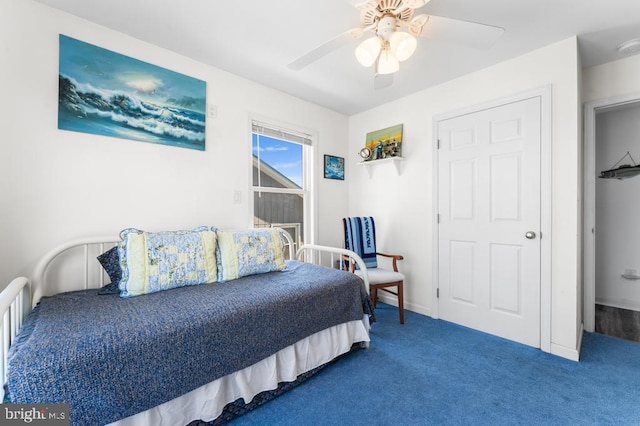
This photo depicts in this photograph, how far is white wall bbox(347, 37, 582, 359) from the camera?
205cm

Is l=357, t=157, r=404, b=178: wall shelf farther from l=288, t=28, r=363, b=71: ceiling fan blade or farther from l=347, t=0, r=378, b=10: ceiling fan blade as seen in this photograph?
l=347, t=0, r=378, b=10: ceiling fan blade

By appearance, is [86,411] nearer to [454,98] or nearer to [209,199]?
[209,199]

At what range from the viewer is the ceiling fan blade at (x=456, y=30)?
4.43ft

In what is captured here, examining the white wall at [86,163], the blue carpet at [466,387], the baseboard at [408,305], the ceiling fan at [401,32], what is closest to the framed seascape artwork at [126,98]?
the white wall at [86,163]

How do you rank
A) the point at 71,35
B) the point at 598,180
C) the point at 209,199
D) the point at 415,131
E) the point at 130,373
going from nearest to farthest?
the point at 130,373 < the point at 71,35 < the point at 209,199 < the point at 415,131 < the point at 598,180

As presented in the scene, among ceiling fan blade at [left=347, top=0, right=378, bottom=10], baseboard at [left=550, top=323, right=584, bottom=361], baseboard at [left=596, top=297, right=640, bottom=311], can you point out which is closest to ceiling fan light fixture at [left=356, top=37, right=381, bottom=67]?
ceiling fan blade at [left=347, top=0, right=378, bottom=10]

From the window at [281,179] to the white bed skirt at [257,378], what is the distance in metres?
1.34

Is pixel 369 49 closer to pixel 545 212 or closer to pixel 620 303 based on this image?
pixel 545 212

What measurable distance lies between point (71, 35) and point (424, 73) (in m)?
2.67

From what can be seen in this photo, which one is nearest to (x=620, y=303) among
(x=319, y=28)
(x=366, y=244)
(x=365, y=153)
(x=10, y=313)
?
(x=366, y=244)

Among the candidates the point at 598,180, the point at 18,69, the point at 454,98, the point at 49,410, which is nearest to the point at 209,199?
the point at 18,69

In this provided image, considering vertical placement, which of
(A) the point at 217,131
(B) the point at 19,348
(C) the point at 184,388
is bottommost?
(C) the point at 184,388

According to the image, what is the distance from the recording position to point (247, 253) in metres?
2.10

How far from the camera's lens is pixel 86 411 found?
0.98 m
